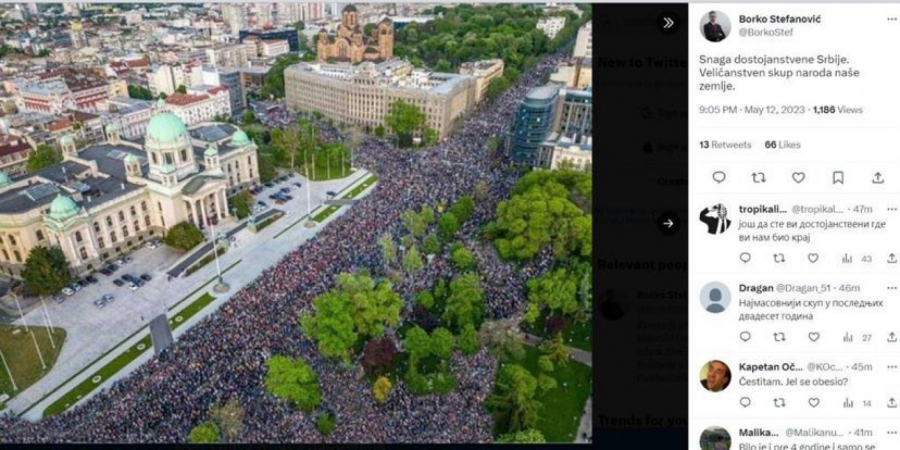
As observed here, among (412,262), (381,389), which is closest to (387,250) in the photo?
(412,262)

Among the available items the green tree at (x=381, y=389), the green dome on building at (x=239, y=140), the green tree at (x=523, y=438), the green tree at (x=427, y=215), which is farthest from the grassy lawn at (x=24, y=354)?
the green tree at (x=523, y=438)

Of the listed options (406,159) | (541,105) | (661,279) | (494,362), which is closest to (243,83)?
(406,159)

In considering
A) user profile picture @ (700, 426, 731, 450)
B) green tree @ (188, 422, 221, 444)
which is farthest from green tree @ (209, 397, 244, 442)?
user profile picture @ (700, 426, 731, 450)

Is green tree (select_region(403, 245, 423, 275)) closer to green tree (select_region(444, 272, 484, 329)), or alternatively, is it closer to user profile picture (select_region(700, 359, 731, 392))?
green tree (select_region(444, 272, 484, 329))

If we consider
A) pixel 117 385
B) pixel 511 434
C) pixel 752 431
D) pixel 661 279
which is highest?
pixel 661 279

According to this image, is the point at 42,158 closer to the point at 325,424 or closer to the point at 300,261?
the point at 300,261

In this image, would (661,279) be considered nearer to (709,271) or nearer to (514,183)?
(709,271)

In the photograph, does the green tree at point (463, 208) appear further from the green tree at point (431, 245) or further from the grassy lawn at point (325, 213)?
the grassy lawn at point (325, 213)
